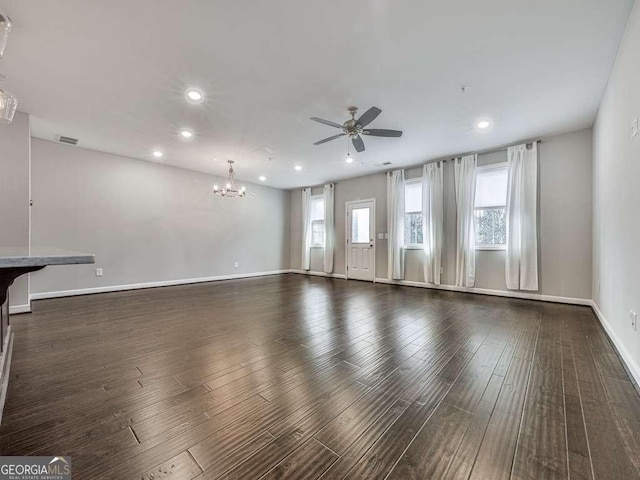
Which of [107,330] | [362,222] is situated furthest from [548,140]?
[107,330]

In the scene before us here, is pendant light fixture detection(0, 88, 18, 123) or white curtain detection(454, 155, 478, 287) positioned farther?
white curtain detection(454, 155, 478, 287)

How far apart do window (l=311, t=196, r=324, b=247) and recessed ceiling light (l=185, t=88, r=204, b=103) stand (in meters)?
5.19

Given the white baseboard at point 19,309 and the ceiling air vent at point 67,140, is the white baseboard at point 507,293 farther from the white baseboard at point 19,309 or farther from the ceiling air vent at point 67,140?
the ceiling air vent at point 67,140

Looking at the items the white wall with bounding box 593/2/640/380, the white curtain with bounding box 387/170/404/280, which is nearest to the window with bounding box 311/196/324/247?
the white curtain with bounding box 387/170/404/280

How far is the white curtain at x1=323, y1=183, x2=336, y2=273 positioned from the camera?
780cm

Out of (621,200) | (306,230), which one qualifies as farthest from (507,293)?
(306,230)

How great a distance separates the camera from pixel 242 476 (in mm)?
1148

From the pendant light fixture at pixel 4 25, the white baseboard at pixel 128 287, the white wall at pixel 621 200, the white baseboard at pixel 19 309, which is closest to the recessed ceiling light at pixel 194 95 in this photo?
the pendant light fixture at pixel 4 25

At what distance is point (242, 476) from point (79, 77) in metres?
4.07

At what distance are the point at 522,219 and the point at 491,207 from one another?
1.95 ft

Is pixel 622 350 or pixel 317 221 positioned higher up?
pixel 317 221

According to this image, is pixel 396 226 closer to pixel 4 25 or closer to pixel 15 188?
pixel 4 25

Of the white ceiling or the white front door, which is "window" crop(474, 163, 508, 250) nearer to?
the white ceiling

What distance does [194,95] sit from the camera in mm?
3238
